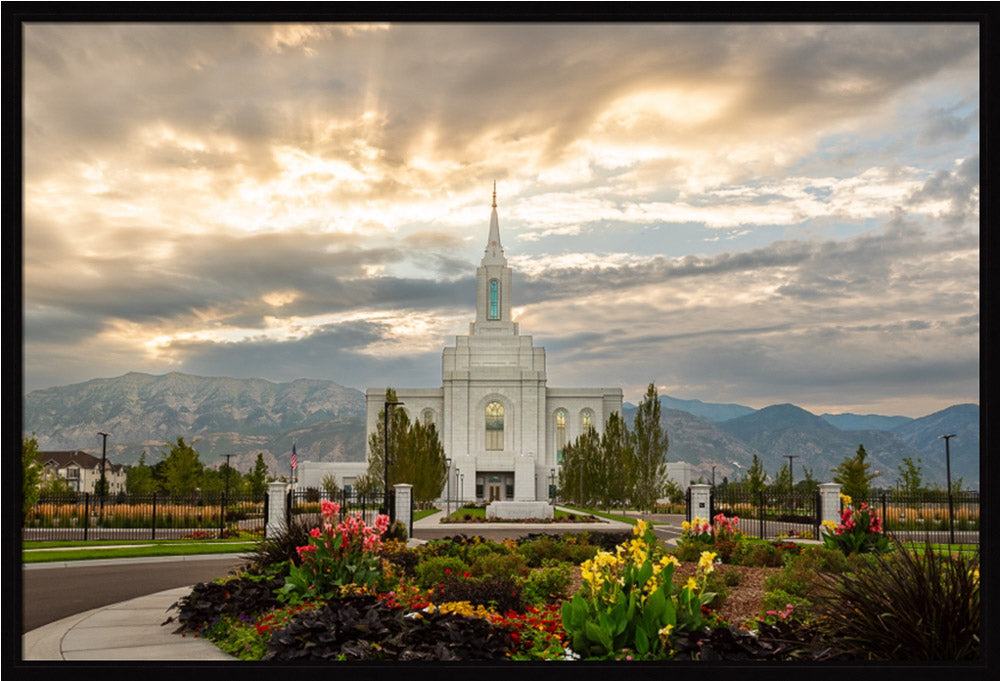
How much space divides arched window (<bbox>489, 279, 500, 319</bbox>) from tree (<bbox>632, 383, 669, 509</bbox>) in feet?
142

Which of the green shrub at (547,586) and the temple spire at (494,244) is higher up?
the temple spire at (494,244)

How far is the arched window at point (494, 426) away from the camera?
86.4 meters

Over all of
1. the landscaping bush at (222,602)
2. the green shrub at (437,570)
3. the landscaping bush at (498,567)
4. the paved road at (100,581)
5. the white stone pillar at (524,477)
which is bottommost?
the white stone pillar at (524,477)

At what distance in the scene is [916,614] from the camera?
6.48 metres

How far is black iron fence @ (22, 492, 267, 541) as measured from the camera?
99.0ft

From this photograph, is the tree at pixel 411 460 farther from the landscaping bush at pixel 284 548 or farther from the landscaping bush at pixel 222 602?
the landscaping bush at pixel 222 602

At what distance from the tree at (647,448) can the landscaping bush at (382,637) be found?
35899mm

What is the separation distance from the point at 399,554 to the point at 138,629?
17.8 ft

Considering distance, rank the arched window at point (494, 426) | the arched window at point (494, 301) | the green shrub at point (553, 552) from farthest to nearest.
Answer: the arched window at point (494, 301) → the arched window at point (494, 426) → the green shrub at point (553, 552)

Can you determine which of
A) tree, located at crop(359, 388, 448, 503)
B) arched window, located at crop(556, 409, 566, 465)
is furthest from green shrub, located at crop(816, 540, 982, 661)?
arched window, located at crop(556, 409, 566, 465)

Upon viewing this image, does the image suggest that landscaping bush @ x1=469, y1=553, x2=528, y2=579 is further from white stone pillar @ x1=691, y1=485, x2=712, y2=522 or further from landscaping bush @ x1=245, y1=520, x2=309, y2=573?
white stone pillar @ x1=691, y1=485, x2=712, y2=522

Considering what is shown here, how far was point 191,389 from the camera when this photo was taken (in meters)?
189

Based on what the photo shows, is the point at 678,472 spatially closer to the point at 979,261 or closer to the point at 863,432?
the point at 979,261

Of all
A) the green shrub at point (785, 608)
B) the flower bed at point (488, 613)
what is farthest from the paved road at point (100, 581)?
the green shrub at point (785, 608)
